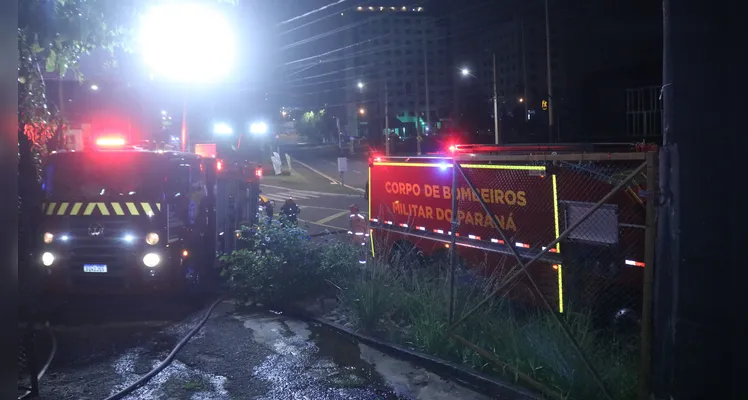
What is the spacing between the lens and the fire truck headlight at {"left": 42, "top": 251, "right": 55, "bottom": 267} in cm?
902

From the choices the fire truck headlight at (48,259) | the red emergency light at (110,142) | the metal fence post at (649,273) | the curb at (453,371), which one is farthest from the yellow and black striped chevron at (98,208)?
the metal fence post at (649,273)

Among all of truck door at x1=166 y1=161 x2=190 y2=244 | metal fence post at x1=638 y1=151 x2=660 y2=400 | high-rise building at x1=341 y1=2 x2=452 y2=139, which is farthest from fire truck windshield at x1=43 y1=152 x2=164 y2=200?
high-rise building at x1=341 y1=2 x2=452 y2=139

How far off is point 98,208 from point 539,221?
6.13m

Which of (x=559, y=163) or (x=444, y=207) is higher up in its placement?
(x=559, y=163)

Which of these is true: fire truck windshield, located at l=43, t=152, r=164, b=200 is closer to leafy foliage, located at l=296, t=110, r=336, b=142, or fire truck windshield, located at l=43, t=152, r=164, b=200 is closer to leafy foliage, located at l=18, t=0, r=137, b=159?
leafy foliage, located at l=18, t=0, r=137, b=159

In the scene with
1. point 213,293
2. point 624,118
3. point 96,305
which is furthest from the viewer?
point 624,118

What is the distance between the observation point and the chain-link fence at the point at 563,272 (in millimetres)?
5441

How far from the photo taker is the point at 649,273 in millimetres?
4652

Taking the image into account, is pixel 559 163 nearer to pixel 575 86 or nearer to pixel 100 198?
pixel 100 198

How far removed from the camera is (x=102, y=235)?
29.7 feet

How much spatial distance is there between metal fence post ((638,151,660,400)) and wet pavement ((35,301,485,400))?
1646 mm

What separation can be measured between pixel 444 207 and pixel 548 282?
247 centimetres

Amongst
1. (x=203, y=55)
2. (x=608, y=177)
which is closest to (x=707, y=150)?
(x=608, y=177)

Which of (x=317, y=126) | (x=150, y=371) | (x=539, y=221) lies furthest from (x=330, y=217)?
(x=317, y=126)
